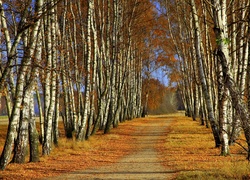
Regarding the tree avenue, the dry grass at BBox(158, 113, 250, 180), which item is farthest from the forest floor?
the tree avenue

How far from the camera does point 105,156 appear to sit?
1301 cm

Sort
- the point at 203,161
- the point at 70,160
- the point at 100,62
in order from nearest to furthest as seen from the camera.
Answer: the point at 203,161, the point at 70,160, the point at 100,62

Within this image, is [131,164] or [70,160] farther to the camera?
[70,160]

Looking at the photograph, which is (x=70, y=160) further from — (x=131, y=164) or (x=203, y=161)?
(x=203, y=161)

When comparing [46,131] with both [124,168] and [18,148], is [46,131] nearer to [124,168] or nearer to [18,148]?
[18,148]

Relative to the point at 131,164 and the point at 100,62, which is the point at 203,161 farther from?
the point at 100,62

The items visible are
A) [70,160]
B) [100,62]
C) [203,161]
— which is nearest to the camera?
[203,161]

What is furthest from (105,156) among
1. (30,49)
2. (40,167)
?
(30,49)

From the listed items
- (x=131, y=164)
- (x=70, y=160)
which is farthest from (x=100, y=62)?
(x=131, y=164)

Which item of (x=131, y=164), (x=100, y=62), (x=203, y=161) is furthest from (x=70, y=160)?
(x=100, y=62)

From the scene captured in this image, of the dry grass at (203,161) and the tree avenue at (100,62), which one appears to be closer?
the dry grass at (203,161)

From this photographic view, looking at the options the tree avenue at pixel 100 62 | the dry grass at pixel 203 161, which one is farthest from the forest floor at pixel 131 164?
the tree avenue at pixel 100 62

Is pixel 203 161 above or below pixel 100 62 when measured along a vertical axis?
below

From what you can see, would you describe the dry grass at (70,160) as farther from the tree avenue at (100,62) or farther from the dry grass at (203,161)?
the dry grass at (203,161)
